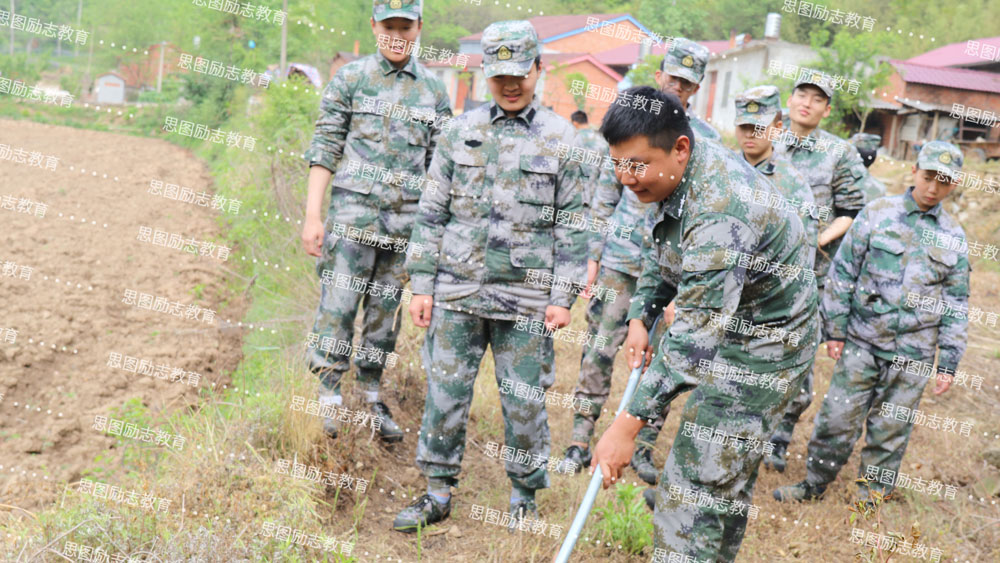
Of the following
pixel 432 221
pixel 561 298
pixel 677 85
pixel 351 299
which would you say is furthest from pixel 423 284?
pixel 677 85

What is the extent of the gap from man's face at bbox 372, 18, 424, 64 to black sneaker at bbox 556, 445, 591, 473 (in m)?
2.31

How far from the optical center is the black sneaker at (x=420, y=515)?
3600mm

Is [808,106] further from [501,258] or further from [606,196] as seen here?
[501,258]

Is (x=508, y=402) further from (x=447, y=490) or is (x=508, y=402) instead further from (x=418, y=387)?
(x=418, y=387)

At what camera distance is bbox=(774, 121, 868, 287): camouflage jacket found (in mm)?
4711

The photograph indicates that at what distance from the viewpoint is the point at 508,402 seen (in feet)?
11.7

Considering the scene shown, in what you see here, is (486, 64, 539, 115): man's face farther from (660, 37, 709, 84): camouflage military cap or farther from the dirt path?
the dirt path

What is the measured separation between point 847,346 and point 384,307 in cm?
253

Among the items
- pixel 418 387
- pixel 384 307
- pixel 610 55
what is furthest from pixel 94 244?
pixel 610 55

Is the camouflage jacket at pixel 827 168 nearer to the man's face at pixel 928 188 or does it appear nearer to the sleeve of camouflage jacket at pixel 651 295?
the man's face at pixel 928 188

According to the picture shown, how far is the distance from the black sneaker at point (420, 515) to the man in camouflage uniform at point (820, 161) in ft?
6.94

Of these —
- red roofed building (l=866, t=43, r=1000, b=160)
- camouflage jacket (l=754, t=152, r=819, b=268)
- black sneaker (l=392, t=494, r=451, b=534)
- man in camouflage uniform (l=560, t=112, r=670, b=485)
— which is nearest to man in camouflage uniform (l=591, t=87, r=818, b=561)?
Result: black sneaker (l=392, t=494, r=451, b=534)

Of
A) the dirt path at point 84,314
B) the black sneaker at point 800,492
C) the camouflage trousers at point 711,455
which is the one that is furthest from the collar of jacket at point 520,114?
the dirt path at point 84,314

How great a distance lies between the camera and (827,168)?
186 inches
